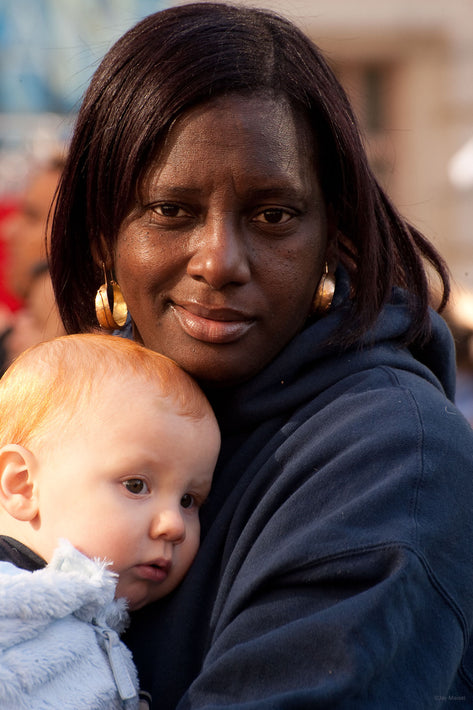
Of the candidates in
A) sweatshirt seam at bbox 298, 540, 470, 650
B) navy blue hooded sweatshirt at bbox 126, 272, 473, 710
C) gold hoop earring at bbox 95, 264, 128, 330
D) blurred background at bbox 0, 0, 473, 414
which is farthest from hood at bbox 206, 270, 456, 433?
blurred background at bbox 0, 0, 473, 414

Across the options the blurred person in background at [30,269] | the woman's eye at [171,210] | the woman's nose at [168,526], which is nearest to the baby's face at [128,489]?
the woman's nose at [168,526]

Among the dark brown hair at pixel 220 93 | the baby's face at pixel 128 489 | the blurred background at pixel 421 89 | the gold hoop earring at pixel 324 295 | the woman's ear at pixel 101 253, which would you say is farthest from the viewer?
the blurred background at pixel 421 89

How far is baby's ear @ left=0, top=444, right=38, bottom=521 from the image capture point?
2021 mm

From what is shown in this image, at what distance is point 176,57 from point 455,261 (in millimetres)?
8308

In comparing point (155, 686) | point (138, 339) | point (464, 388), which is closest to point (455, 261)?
point (464, 388)

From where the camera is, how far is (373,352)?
82.6 inches

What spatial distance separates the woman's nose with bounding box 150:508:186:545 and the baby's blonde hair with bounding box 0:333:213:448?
23 centimetres

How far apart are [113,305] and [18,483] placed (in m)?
0.62

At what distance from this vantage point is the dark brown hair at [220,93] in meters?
2.08

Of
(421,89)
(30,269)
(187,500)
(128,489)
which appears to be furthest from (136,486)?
(421,89)

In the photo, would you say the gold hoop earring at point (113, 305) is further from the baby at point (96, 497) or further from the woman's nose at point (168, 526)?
the woman's nose at point (168, 526)

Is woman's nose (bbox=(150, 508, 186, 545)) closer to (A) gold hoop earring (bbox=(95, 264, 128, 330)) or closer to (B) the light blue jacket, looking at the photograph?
(B) the light blue jacket

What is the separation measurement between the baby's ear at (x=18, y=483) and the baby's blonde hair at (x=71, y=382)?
1.4 inches

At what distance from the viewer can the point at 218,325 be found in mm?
2131
